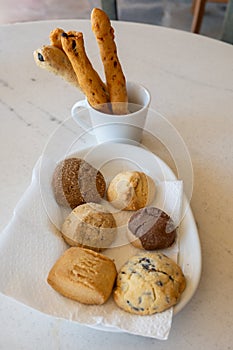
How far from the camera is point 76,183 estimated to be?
0.62 metres

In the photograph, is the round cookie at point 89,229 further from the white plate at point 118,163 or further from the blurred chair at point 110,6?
the blurred chair at point 110,6

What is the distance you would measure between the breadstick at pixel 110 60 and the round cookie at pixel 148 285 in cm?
28

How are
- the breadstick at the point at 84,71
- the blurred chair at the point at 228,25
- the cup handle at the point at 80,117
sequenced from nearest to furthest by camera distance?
the breadstick at the point at 84,71 < the cup handle at the point at 80,117 < the blurred chair at the point at 228,25

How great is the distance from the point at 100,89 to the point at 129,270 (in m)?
0.30

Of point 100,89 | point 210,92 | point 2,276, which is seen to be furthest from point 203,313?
point 210,92

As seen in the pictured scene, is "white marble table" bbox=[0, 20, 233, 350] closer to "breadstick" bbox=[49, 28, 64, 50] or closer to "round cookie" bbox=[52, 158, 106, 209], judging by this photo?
"round cookie" bbox=[52, 158, 106, 209]

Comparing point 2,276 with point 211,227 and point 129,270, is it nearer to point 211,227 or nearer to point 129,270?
point 129,270

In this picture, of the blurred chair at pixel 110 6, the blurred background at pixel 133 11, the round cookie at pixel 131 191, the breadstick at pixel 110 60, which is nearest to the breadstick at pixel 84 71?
the breadstick at pixel 110 60

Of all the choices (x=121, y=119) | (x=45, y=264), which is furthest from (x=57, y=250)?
(x=121, y=119)

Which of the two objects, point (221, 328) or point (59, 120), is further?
point (59, 120)

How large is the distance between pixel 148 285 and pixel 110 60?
1.17 ft

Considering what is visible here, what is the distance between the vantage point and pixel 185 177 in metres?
0.69

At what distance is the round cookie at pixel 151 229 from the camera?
549 mm

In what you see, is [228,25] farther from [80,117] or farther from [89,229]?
[89,229]
